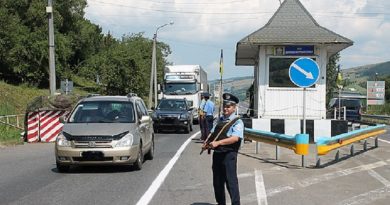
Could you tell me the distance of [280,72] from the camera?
2098 cm

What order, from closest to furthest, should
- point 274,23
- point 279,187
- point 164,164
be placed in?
point 279,187 < point 164,164 < point 274,23

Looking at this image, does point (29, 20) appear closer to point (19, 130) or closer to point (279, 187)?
point (19, 130)

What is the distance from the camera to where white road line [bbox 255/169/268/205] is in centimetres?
888

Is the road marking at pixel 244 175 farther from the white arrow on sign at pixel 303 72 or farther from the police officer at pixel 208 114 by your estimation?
the police officer at pixel 208 114

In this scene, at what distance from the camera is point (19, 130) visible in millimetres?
24234

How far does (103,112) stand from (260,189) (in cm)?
472

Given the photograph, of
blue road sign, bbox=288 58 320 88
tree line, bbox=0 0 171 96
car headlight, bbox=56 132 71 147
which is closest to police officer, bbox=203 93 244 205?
car headlight, bbox=56 132 71 147

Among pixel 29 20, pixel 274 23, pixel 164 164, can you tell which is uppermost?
pixel 29 20

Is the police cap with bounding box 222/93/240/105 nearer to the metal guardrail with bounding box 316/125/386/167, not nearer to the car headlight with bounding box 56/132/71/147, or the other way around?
the car headlight with bounding box 56/132/71/147

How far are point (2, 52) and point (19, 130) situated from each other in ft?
79.7

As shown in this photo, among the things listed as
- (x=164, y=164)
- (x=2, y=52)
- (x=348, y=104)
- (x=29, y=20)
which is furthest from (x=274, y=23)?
(x=29, y=20)

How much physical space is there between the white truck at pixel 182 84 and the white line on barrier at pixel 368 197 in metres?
26.9

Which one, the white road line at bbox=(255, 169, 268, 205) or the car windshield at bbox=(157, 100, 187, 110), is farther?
the car windshield at bbox=(157, 100, 187, 110)

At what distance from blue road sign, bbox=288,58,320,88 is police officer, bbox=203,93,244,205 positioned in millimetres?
6579
